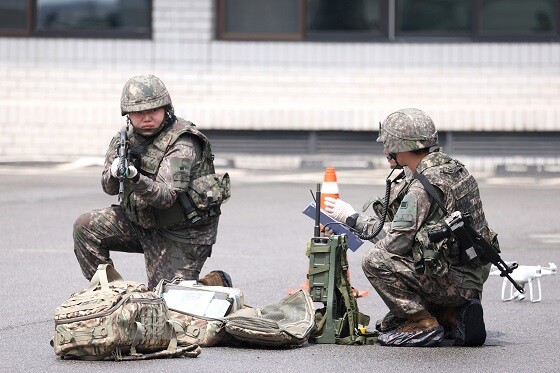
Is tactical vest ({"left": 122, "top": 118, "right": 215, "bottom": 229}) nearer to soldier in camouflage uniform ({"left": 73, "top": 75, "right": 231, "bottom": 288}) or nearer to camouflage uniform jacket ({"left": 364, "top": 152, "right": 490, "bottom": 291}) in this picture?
soldier in camouflage uniform ({"left": 73, "top": 75, "right": 231, "bottom": 288})

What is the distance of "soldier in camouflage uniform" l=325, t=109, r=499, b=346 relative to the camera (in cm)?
757

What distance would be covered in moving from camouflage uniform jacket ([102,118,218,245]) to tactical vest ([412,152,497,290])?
1452mm

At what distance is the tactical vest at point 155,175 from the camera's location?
27.2ft

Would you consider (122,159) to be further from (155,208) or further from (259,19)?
(259,19)

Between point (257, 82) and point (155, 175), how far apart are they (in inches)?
430

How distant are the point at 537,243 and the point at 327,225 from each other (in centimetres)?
492

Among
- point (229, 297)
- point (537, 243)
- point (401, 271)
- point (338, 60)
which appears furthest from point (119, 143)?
point (338, 60)

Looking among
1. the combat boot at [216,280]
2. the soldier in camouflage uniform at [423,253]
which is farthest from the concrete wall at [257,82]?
the soldier in camouflage uniform at [423,253]

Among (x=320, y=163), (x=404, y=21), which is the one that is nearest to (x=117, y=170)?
(x=320, y=163)

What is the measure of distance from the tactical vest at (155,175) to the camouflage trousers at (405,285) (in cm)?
129

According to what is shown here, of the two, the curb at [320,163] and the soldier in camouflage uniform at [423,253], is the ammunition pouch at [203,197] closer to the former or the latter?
the soldier in camouflage uniform at [423,253]

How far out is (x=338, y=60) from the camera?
19062mm

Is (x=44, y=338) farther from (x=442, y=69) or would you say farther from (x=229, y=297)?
(x=442, y=69)

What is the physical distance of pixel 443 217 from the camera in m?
7.64
